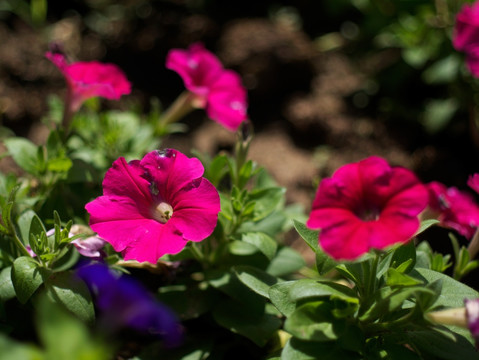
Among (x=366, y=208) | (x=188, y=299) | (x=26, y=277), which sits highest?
(x=366, y=208)

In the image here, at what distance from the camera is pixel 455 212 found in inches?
70.1

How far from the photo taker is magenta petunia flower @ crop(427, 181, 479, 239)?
1.75 meters

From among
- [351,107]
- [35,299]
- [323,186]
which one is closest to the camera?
[323,186]

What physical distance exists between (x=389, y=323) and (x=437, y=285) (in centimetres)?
20

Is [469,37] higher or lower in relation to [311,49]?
higher

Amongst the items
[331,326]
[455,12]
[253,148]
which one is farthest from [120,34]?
[331,326]

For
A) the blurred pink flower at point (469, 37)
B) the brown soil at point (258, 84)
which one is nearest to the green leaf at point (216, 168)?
the brown soil at point (258, 84)

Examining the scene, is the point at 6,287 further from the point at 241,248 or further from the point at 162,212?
the point at 241,248

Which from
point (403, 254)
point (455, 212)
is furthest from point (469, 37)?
point (403, 254)

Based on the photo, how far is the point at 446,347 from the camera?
138 cm

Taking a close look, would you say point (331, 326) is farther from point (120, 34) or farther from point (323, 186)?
point (120, 34)

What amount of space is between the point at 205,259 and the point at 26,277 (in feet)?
1.87

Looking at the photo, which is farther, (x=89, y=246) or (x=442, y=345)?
(x=89, y=246)

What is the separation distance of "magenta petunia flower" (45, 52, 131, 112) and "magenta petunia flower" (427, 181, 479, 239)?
114cm
